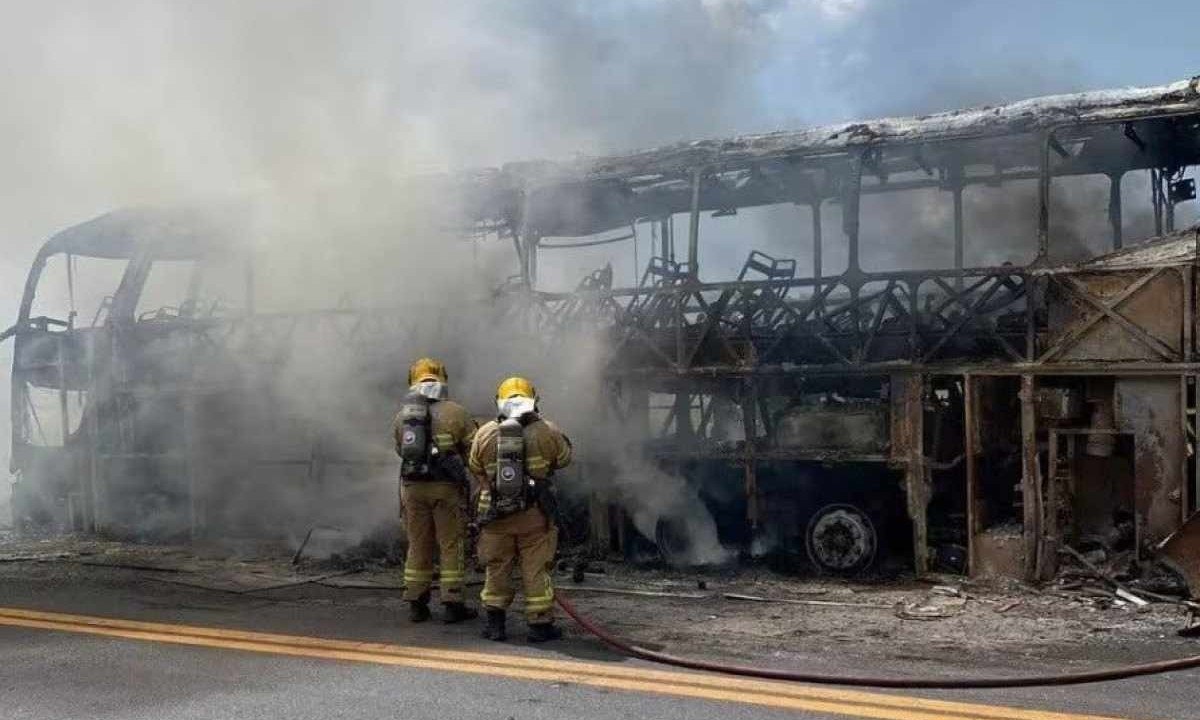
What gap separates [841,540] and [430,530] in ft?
14.1

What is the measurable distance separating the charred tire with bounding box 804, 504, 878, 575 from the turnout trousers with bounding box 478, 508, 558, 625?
13.6 ft

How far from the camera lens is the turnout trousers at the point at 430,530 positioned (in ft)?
25.3

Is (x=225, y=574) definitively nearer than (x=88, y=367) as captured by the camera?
Yes

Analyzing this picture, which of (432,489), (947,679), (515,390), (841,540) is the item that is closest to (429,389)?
(432,489)

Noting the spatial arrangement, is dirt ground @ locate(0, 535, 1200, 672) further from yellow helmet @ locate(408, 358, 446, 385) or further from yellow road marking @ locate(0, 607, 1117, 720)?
yellow helmet @ locate(408, 358, 446, 385)

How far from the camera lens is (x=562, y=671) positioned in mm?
6000

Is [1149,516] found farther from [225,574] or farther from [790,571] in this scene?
[225,574]

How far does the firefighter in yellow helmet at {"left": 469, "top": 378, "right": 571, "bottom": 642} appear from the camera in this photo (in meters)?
6.97

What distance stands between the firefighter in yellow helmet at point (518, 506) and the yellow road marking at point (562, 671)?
1.72 feet

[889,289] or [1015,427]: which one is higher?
[889,289]

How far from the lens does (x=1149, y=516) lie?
8.90m

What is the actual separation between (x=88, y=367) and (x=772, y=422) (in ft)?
30.3

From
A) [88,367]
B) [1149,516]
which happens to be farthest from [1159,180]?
[88,367]

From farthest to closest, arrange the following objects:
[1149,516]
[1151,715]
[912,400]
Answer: [912,400] < [1149,516] < [1151,715]
